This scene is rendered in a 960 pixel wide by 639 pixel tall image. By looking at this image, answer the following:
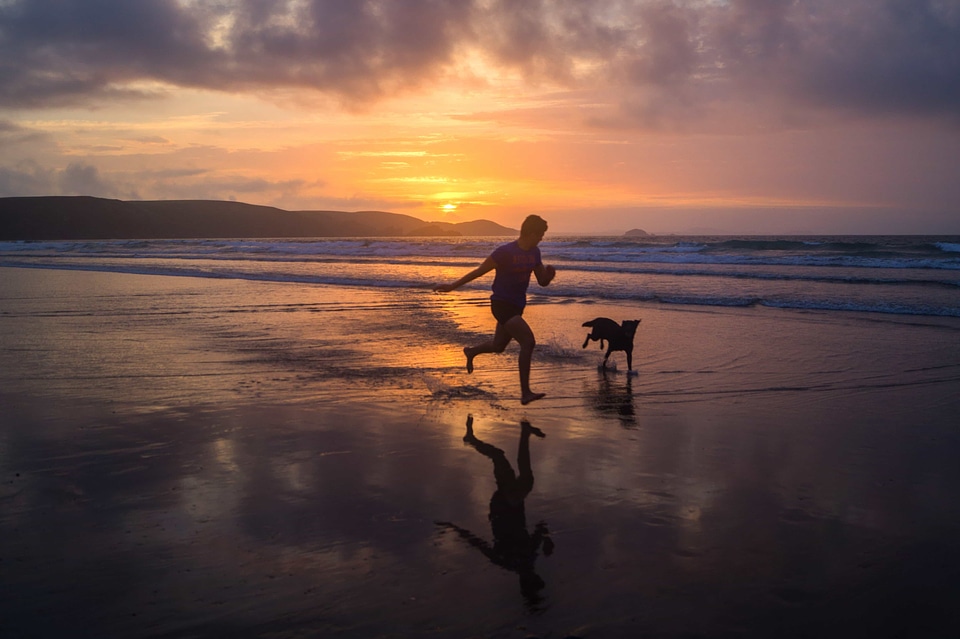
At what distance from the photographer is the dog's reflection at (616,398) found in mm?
6707

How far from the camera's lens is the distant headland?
120m

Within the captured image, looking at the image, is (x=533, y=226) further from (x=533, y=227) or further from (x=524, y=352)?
(x=524, y=352)

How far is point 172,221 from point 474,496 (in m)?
146

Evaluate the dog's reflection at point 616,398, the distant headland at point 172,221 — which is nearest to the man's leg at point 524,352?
the dog's reflection at point 616,398

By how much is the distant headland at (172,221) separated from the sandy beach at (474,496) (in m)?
119

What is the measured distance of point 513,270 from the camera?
7051mm

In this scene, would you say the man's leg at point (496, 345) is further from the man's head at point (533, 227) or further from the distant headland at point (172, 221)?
the distant headland at point (172, 221)

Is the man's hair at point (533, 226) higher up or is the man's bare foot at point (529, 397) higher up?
the man's hair at point (533, 226)

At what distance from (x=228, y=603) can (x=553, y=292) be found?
1719cm

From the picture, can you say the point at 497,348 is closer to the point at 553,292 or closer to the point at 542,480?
the point at 542,480

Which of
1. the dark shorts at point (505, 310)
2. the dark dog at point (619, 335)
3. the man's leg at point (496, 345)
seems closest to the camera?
the dark shorts at point (505, 310)

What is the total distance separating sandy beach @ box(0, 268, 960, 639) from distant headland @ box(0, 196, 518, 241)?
119 meters

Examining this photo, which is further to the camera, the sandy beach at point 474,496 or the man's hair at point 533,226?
the man's hair at point 533,226

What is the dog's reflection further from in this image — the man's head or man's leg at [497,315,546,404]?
the man's head
